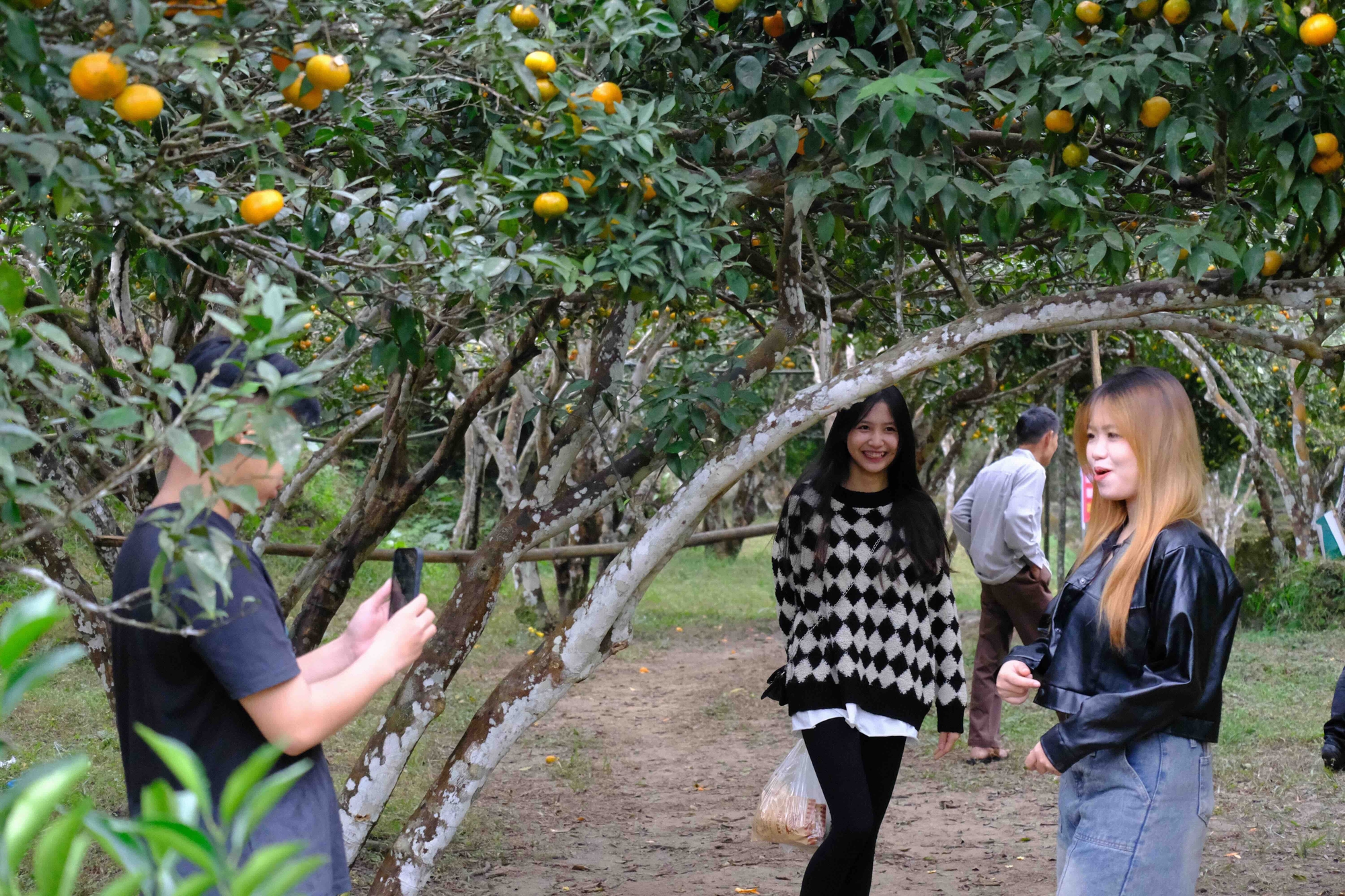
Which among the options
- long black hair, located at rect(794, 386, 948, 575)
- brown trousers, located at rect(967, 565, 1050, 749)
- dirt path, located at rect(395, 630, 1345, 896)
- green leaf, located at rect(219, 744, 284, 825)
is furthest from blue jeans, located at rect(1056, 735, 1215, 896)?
brown trousers, located at rect(967, 565, 1050, 749)

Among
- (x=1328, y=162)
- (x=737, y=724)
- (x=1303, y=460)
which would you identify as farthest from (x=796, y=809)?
(x=1303, y=460)

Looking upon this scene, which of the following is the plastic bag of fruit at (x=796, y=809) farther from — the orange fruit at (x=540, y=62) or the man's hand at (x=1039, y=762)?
the orange fruit at (x=540, y=62)

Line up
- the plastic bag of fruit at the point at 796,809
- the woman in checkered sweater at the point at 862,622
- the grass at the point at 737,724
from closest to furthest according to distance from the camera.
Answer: the woman in checkered sweater at the point at 862,622 → the plastic bag of fruit at the point at 796,809 → the grass at the point at 737,724

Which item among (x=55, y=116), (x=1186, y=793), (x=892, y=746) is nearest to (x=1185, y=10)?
(x=1186, y=793)

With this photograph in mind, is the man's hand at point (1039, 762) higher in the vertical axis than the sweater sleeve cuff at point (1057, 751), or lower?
lower

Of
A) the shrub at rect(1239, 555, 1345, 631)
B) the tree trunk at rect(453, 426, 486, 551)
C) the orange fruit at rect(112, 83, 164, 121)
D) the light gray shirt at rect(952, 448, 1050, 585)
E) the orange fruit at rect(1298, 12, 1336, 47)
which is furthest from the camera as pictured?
the tree trunk at rect(453, 426, 486, 551)

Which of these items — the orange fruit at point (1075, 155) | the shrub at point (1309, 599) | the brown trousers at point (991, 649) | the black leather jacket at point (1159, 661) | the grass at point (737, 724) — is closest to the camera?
the black leather jacket at point (1159, 661)

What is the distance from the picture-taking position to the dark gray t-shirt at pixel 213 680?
67.8 inches

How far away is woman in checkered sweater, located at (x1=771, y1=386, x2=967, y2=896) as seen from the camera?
327cm

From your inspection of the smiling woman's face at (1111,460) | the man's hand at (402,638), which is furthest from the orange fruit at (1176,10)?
the man's hand at (402,638)

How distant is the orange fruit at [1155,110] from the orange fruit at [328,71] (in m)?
1.94

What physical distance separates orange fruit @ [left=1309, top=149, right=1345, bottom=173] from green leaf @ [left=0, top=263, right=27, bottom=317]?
2.73 m

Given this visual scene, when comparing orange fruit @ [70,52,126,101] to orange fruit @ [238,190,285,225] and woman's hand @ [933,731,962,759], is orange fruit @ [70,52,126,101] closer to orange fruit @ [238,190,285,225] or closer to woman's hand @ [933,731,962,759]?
orange fruit @ [238,190,285,225]

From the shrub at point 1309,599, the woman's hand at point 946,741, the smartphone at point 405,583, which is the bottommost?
the shrub at point 1309,599
